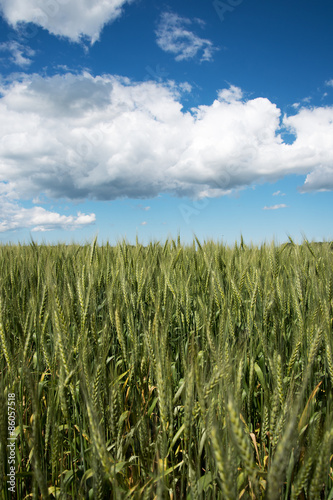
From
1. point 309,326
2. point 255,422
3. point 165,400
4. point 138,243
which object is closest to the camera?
point 165,400

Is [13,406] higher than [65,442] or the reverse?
higher

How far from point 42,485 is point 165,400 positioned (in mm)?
331

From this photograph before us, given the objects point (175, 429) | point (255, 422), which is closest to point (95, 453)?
point (175, 429)

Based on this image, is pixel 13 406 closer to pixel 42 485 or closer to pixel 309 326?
pixel 42 485

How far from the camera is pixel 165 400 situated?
0.85m

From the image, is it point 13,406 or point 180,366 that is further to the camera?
point 180,366

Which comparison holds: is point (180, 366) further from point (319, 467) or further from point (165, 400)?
point (319, 467)

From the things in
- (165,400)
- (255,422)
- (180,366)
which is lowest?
(255,422)

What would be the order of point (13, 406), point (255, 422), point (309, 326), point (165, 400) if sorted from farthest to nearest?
point (255, 422) < point (309, 326) < point (13, 406) < point (165, 400)

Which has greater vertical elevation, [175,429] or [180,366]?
[180,366]

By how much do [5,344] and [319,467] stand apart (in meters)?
1.12

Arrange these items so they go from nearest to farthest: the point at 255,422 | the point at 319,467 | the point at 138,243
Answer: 1. the point at 319,467
2. the point at 255,422
3. the point at 138,243

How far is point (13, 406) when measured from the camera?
120 centimetres

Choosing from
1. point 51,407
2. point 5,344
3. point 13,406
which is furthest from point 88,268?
point 51,407
